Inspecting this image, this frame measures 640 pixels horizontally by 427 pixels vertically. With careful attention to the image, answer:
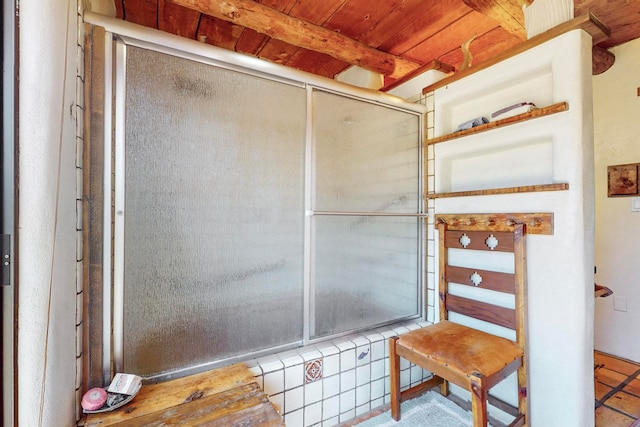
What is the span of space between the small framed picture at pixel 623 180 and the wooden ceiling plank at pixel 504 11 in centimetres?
142

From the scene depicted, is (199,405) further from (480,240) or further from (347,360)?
(480,240)

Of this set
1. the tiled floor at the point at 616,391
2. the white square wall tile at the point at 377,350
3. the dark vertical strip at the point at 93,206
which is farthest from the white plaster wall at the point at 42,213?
the tiled floor at the point at 616,391

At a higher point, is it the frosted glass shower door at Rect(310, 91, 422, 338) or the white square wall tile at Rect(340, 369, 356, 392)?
the frosted glass shower door at Rect(310, 91, 422, 338)

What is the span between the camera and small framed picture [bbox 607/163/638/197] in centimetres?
221

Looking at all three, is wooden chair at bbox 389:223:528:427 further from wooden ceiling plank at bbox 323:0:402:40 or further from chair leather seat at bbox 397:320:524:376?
wooden ceiling plank at bbox 323:0:402:40

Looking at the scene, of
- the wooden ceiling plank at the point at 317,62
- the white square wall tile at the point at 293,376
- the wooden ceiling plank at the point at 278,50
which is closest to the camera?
the white square wall tile at the point at 293,376

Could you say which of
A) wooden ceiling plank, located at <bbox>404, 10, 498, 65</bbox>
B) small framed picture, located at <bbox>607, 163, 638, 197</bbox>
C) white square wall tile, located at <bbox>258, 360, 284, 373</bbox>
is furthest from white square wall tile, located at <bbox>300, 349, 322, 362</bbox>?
small framed picture, located at <bbox>607, 163, 638, 197</bbox>

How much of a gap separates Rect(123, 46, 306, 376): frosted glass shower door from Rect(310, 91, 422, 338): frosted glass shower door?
0.14 metres

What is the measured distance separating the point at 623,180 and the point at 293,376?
109 inches

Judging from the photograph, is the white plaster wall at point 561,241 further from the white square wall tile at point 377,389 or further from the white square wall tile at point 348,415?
the white square wall tile at point 348,415

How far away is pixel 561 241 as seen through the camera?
56.2 inches

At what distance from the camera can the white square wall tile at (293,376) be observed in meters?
1.44

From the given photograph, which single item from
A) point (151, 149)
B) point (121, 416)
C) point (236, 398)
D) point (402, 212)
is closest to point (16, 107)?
point (151, 149)

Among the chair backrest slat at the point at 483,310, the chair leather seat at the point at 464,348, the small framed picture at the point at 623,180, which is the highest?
the small framed picture at the point at 623,180
